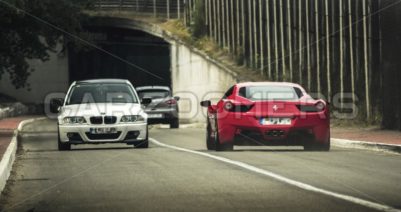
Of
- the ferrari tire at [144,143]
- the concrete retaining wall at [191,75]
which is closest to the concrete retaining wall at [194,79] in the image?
the concrete retaining wall at [191,75]

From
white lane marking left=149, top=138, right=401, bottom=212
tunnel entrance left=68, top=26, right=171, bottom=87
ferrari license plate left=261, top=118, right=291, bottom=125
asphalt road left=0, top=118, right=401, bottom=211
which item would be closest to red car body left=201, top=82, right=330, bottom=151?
ferrari license plate left=261, top=118, right=291, bottom=125

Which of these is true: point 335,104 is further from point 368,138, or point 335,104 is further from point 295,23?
point 368,138

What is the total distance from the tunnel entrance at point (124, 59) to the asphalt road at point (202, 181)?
42.4 metres

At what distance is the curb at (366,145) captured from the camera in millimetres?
16656

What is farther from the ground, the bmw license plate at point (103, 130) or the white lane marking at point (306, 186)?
the bmw license plate at point (103, 130)

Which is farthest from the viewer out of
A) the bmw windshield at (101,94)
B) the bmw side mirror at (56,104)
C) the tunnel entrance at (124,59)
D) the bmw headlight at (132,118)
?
the tunnel entrance at (124,59)

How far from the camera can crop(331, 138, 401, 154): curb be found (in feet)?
54.6

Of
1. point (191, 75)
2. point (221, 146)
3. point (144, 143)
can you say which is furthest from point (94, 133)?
point (191, 75)

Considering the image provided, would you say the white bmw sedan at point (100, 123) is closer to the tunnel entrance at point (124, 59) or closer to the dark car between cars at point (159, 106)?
the dark car between cars at point (159, 106)

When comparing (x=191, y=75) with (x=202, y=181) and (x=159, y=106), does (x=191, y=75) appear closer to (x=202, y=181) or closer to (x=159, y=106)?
(x=159, y=106)

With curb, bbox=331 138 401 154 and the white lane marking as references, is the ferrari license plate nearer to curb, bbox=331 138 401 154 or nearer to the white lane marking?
the white lane marking

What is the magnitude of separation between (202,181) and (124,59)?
176 feet

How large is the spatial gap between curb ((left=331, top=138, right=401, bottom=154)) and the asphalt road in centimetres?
81

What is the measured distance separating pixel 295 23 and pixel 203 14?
12.4 metres
